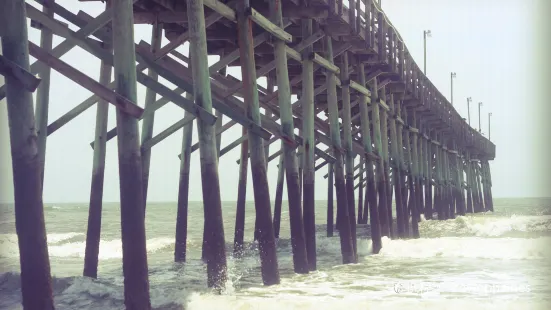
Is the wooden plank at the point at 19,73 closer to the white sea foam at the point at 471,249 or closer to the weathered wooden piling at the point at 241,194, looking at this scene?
the weathered wooden piling at the point at 241,194

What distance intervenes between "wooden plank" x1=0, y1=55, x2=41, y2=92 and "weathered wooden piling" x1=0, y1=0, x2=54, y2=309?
2 cm

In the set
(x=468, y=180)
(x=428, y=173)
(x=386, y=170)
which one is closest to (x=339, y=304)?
(x=386, y=170)

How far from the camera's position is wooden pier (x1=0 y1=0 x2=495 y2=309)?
4852mm

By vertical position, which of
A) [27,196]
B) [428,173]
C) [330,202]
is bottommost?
[330,202]

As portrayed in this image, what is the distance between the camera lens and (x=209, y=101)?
6945mm

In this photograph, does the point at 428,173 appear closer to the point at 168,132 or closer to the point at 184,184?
the point at 184,184

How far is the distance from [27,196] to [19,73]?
3.05 ft

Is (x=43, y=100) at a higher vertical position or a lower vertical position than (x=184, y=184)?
higher

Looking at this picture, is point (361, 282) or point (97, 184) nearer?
point (361, 282)

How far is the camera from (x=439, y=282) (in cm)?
893

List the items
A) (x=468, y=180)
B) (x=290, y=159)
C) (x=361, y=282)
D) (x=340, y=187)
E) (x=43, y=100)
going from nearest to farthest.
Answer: (x=43, y=100)
(x=361, y=282)
(x=290, y=159)
(x=340, y=187)
(x=468, y=180)

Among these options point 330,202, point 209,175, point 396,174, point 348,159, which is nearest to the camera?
point 209,175

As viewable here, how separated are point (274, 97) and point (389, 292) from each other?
4.98m

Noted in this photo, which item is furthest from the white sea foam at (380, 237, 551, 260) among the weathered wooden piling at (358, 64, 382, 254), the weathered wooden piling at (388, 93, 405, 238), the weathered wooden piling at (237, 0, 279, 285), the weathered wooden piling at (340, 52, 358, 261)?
the weathered wooden piling at (237, 0, 279, 285)
